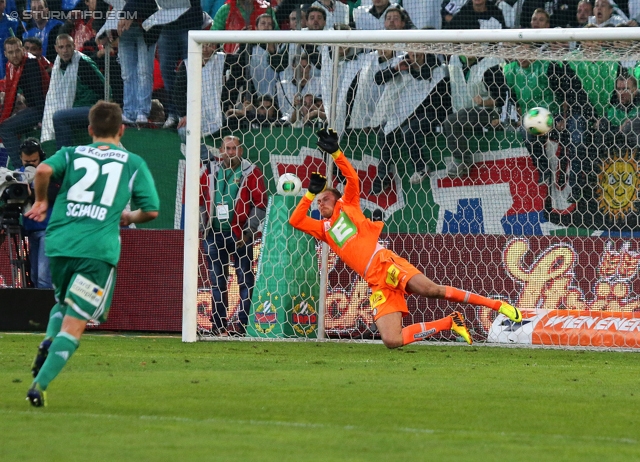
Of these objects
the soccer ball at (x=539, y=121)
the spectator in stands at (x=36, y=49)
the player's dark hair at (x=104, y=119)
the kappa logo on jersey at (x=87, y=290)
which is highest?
the spectator in stands at (x=36, y=49)

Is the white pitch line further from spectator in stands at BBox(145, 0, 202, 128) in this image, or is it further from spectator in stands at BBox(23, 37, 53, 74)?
spectator in stands at BBox(23, 37, 53, 74)

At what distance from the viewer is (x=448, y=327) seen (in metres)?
10.8

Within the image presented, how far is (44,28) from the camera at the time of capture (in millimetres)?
16594

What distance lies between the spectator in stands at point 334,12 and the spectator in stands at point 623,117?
14.9ft

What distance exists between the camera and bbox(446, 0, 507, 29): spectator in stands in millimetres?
14875

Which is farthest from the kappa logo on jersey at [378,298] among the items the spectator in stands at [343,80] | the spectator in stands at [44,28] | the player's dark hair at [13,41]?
the player's dark hair at [13,41]

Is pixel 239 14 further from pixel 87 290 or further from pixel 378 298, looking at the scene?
pixel 87 290

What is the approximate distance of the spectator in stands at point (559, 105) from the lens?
12.7 metres

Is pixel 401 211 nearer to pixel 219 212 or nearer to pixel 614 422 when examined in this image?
pixel 219 212

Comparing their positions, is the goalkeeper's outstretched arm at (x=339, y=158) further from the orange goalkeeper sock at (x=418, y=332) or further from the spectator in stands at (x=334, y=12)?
the spectator in stands at (x=334, y=12)

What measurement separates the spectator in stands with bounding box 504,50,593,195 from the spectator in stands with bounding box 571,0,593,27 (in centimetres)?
197

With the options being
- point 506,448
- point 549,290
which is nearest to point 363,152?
point 549,290

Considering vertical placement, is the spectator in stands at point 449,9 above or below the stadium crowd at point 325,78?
above

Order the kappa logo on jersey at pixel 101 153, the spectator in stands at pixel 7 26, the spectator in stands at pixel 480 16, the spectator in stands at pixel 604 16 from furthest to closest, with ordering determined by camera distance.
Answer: the spectator in stands at pixel 7 26, the spectator in stands at pixel 480 16, the spectator in stands at pixel 604 16, the kappa logo on jersey at pixel 101 153
